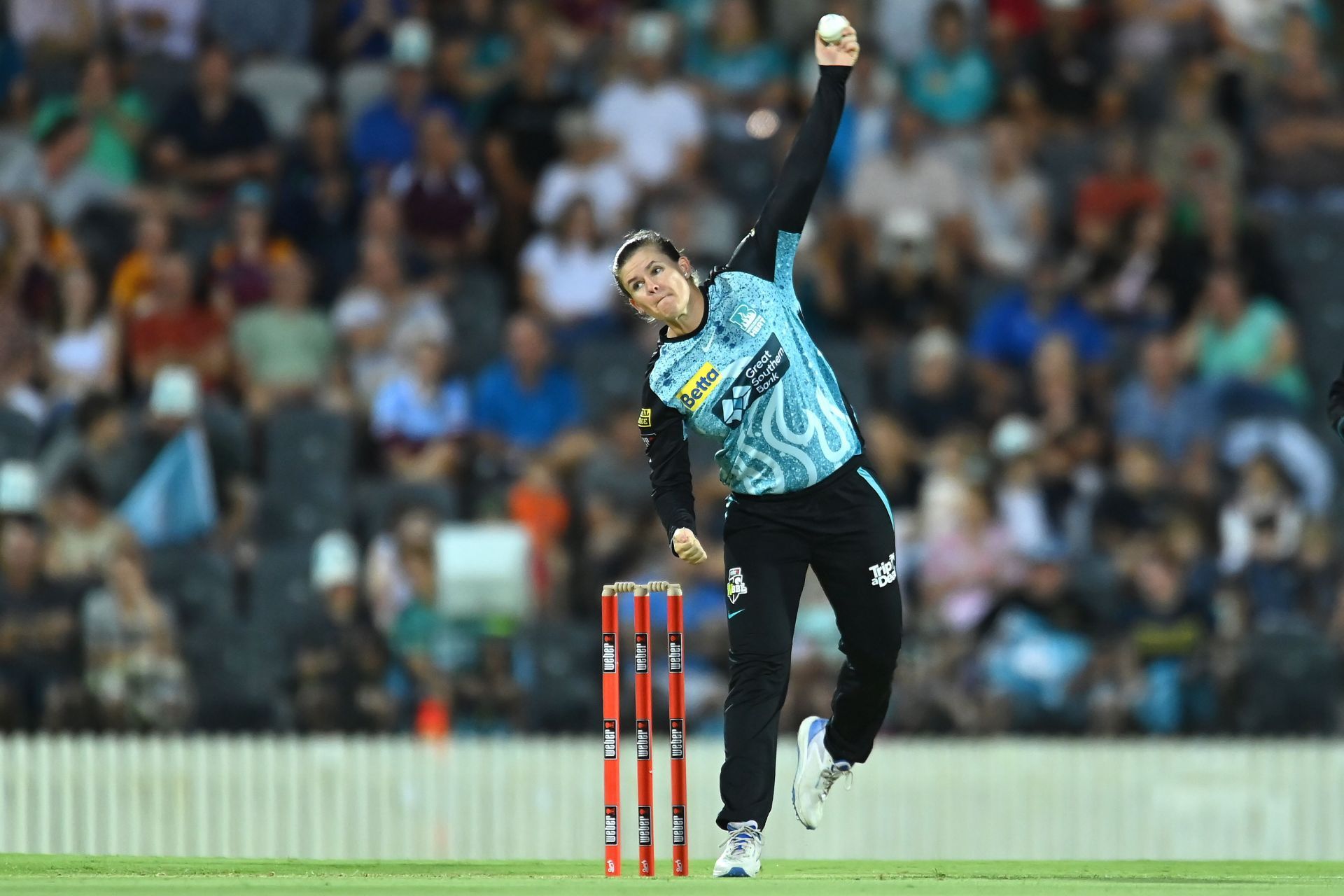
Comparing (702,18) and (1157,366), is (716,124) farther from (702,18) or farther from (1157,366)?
(1157,366)

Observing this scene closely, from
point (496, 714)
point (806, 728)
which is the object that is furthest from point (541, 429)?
point (806, 728)

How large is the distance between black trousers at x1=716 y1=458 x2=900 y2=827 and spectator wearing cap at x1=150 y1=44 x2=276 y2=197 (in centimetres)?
839

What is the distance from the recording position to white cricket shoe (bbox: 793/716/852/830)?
7785 mm

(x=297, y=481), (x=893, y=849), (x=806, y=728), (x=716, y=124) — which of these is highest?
(x=716, y=124)

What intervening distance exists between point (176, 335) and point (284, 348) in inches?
24.7

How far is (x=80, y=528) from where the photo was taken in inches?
499

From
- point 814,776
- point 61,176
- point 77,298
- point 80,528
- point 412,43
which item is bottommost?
point 814,776

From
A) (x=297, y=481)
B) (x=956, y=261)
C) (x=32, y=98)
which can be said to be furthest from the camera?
(x=32, y=98)

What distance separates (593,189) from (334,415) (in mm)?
2504

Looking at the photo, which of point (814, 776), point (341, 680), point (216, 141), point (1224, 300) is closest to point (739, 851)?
point (814, 776)

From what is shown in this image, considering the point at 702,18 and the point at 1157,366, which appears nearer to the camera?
the point at 1157,366

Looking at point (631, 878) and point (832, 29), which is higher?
Answer: point (832, 29)

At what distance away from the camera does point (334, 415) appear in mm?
13148

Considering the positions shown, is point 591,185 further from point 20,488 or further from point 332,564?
point 20,488
